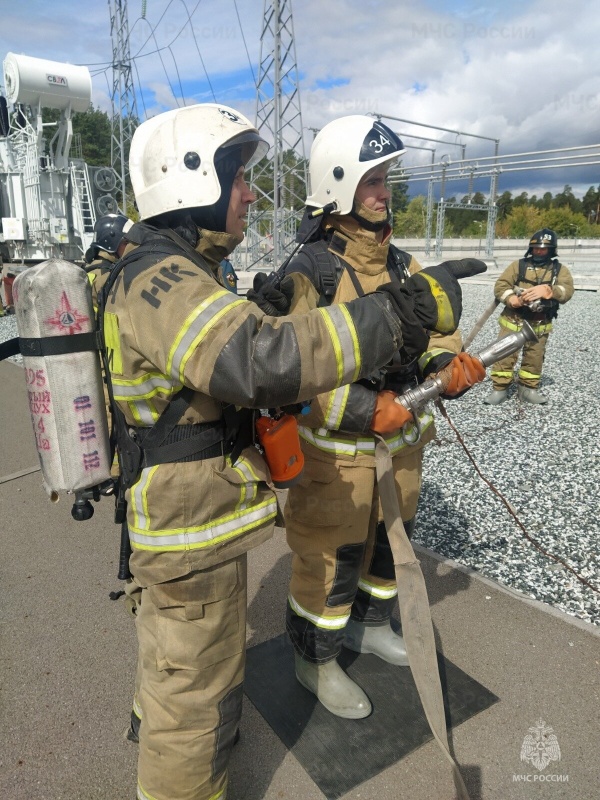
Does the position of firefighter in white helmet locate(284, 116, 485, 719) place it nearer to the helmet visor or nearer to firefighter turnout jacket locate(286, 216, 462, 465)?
firefighter turnout jacket locate(286, 216, 462, 465)

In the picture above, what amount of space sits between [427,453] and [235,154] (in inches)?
172

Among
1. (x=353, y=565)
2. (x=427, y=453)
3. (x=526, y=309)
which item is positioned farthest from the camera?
(x=526, y=309)

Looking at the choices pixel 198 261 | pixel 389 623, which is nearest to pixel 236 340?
pixel 198 261

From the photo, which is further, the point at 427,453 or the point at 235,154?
the point at 427,453

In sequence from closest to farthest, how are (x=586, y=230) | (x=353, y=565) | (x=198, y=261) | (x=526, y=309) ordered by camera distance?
(x=198, y=261) < (x=353, y=565) < (x=526, y=309) < (x=586, y=230)

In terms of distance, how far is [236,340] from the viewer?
1.41m

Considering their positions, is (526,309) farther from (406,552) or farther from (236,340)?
(236,340)

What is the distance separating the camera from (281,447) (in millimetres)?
1910

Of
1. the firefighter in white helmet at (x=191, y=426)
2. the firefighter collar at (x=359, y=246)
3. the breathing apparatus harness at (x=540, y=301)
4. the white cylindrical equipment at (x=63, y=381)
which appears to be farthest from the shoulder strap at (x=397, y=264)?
the breathing apparatus harness at (x=540, y=301)

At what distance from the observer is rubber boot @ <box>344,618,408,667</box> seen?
2.82 m

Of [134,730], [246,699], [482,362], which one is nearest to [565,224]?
[482,362]

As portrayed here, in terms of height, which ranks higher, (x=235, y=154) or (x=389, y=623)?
(x=235, y=154)

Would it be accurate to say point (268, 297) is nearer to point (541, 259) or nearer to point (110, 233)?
point (110, 233)

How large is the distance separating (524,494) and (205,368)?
4.00m
